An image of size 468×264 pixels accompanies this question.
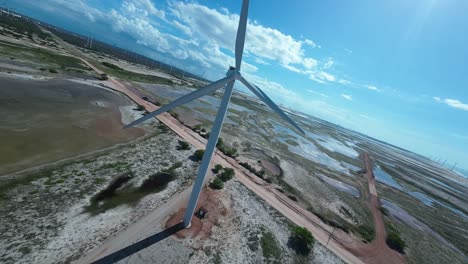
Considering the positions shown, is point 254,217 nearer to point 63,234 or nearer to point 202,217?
point 202,217

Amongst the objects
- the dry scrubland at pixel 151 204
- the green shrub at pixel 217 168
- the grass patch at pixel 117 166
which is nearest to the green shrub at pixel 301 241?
the dry scrubland at pixel 151 204

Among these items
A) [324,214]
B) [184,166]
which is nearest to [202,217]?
[184,166]

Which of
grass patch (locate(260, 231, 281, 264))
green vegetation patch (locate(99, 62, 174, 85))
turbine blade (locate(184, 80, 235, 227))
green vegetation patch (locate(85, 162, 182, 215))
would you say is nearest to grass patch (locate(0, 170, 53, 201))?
green vegetation patch (locate(85, 162, 182, 215))

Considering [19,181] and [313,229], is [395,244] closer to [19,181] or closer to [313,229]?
[313,229]

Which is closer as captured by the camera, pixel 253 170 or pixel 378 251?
pixel 378 251

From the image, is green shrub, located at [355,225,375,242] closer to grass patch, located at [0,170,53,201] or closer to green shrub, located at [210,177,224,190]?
green shrub, located at [210,177,224,190]

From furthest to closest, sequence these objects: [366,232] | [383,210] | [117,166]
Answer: [383,210] < [366,232] < [117,166]

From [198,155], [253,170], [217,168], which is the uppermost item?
[198,155]

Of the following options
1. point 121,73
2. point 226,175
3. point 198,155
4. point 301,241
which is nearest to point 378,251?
point 301,241
